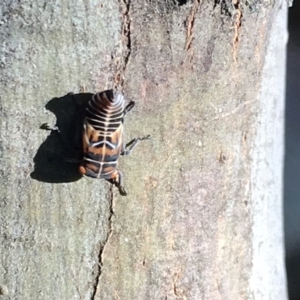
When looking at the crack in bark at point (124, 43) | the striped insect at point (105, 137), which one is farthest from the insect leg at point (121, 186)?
the crack in bark at point (124, 43)

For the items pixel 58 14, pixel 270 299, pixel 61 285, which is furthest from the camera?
pixel 270 299

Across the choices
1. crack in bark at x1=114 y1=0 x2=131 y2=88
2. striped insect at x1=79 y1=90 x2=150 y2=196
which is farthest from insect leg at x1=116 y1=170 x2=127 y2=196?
crack in bark at x1=114 y1=0 x2=131 y2=88

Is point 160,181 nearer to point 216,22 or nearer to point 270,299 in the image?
point 216,22

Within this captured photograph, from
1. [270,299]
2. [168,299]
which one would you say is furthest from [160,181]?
[270,299]

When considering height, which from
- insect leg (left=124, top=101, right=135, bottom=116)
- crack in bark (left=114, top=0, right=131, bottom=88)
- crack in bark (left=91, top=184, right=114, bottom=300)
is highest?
crack in bark (left=114, top=0, right=131, bottom=88)

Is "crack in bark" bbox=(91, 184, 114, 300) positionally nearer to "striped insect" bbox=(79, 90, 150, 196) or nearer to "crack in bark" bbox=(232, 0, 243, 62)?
"striped insect" bbox=(79, 90, 150, 196)

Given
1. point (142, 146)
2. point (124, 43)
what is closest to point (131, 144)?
point (142, 146)

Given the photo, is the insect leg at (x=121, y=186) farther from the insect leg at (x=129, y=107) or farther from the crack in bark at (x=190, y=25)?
the crack in bark at (x=190, y=25)
